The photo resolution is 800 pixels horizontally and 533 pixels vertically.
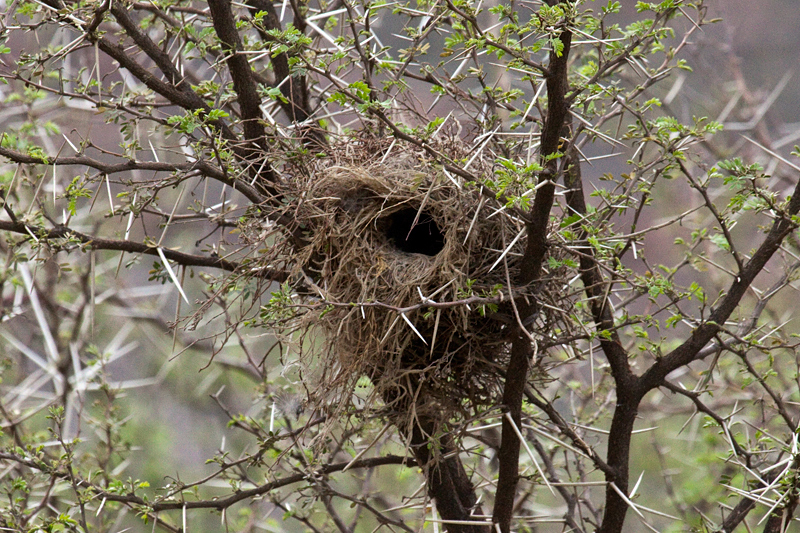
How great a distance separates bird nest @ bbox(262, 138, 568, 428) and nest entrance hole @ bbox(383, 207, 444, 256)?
132 millimetres

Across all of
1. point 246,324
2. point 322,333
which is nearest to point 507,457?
point 322,333

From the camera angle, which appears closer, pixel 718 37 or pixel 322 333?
pixel 322 333

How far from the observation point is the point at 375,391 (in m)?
2.78

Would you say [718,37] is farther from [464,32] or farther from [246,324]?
[246,324]

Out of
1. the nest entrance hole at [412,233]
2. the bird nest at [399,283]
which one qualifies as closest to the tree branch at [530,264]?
the bird nest at [399,283]

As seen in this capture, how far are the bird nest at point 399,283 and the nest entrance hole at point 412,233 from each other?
13 cm

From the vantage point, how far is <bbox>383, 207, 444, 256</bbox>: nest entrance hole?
123 inches

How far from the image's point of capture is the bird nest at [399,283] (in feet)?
8.95

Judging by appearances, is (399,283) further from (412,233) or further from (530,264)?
(412,233)

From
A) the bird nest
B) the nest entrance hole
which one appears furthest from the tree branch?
the nest entrance hole

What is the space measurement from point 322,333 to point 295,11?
1379 millimetres

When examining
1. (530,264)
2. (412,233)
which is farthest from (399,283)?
(412,233)

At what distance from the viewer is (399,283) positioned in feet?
9.07

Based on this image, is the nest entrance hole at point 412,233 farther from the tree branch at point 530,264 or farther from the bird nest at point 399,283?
the tree branch at point 530,264
